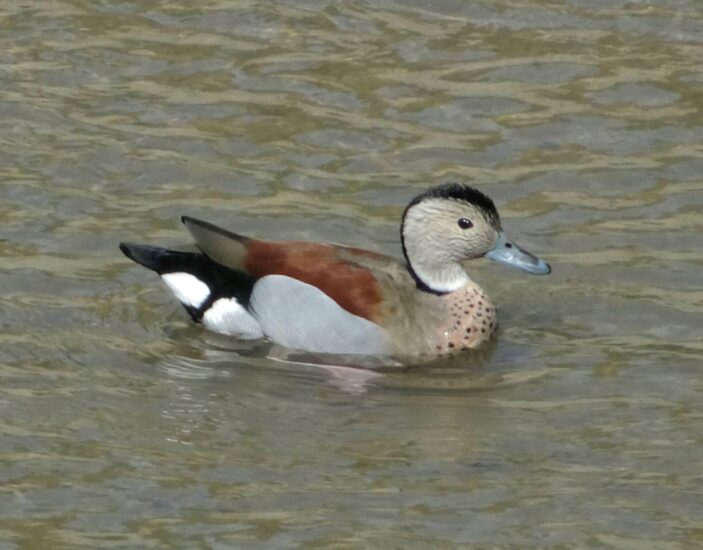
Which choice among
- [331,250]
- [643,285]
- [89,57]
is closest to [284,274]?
[331,250]

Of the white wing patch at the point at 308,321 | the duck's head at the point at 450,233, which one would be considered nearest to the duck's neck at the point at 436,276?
the duck's head at the point at 450,233

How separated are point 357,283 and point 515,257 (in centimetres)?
97

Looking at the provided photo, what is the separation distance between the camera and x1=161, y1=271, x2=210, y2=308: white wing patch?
11.3 metres

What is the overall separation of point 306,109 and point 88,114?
155 centimetres

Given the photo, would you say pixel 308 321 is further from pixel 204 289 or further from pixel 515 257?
pixel 515 257

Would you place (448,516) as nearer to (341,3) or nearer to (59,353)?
(59,353)

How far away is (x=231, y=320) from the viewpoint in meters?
11.4

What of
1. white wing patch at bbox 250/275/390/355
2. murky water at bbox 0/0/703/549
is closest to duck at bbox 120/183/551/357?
white wing patch at bbox 250/275/390/355

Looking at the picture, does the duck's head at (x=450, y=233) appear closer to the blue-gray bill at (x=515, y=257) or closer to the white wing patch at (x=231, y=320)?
the blue-gray bill at (x=515, y=257)

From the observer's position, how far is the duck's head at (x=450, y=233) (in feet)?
37.2

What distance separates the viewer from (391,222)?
12.5 m

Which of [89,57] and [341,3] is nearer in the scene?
[89,57]

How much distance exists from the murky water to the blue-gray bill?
0.34 meters

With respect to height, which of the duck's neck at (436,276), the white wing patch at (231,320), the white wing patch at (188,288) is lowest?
the white wing patch at (231,320)
